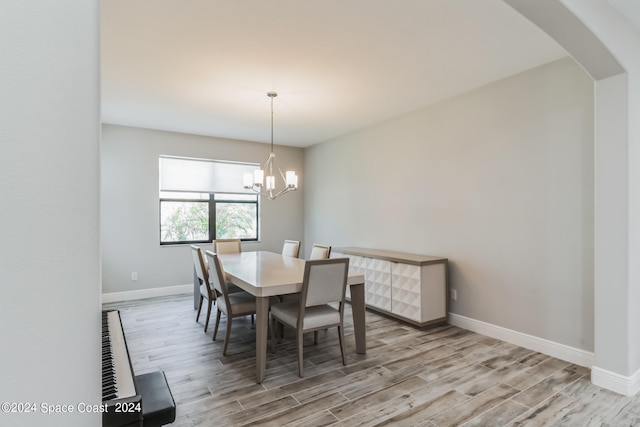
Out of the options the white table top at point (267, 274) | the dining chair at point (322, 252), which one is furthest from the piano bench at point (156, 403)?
the dining chair at point (322, 252)

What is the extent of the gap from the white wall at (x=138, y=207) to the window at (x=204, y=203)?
157 millimetres

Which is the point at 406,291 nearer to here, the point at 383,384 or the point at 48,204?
the point at 383,384

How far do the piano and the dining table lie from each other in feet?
3.84

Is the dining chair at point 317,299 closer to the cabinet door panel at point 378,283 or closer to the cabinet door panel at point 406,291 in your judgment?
the cabinet door panel at point 406,291

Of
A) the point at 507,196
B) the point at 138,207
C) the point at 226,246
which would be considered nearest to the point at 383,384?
the point at 507,196

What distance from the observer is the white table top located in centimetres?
259

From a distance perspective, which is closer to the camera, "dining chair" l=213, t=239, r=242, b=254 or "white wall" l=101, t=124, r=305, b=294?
"dining chair" l=213, t=239, r=242, b=254

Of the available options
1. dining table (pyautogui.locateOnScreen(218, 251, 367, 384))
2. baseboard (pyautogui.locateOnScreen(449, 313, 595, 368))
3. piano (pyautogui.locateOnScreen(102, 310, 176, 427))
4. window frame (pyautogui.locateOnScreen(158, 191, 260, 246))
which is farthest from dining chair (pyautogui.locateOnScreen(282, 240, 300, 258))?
piano (pyautogui.locateOnScreen(102, 310, 176, 427))

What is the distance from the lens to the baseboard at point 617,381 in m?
2.30

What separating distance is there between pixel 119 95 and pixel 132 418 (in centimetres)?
381

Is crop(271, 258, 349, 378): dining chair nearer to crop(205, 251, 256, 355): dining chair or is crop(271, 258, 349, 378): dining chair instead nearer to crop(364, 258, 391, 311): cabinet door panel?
crop(205, 251, 256, 355): dining chair

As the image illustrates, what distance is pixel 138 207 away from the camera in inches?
199

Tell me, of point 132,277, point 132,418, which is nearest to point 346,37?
point 132,418

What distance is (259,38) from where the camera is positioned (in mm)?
2551
